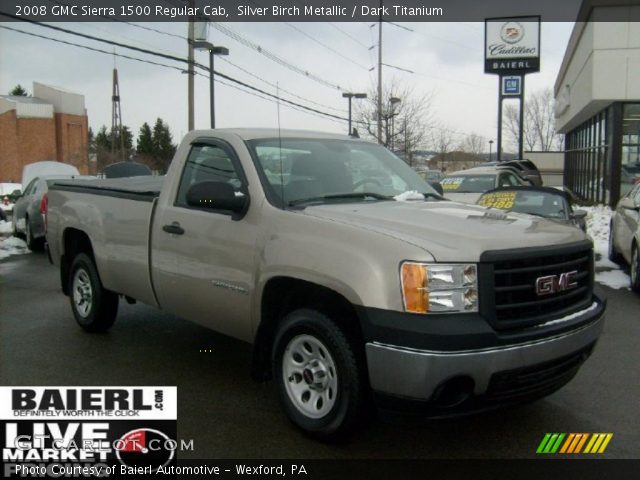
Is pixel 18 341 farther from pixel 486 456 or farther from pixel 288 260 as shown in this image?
pixel 486 456

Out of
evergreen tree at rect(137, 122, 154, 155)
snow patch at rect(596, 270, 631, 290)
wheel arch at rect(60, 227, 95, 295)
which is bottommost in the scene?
snow patch at rect(596, 270, 631, 290)

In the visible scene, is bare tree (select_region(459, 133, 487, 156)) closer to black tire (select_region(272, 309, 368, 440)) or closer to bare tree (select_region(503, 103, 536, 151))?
bare tree (select_region(503, 103, 536, 151))

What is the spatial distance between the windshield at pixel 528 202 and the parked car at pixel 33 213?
7760 mm

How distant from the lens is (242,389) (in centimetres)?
486

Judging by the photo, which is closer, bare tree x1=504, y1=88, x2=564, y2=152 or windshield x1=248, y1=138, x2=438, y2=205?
windshield x1=248, y1=138, x2=438, y2=205

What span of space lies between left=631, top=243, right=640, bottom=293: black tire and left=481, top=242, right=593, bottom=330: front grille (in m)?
5.25

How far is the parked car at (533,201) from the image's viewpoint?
9.92m

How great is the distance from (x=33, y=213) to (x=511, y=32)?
23027mm

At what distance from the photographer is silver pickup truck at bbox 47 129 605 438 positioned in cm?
336

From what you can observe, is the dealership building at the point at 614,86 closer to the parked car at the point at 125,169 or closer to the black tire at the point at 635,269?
the black tire at the point at 635,269

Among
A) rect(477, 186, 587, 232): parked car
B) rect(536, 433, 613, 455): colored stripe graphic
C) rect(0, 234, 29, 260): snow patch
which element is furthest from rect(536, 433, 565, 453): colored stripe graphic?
rect(0, 234, 29, 260): snow patch

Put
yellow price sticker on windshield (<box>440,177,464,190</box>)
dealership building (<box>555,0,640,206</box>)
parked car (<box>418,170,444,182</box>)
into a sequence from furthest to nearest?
dealership building (<box>555,0,640,206</box>), yellow price sticker on windshield (<box>440,177,464,190</box>), parked car (<box>418,170,444,182</box>)

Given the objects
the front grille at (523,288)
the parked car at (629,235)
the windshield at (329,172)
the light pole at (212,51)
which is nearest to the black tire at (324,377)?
the front grille at (523,288)

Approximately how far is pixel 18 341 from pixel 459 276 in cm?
466
